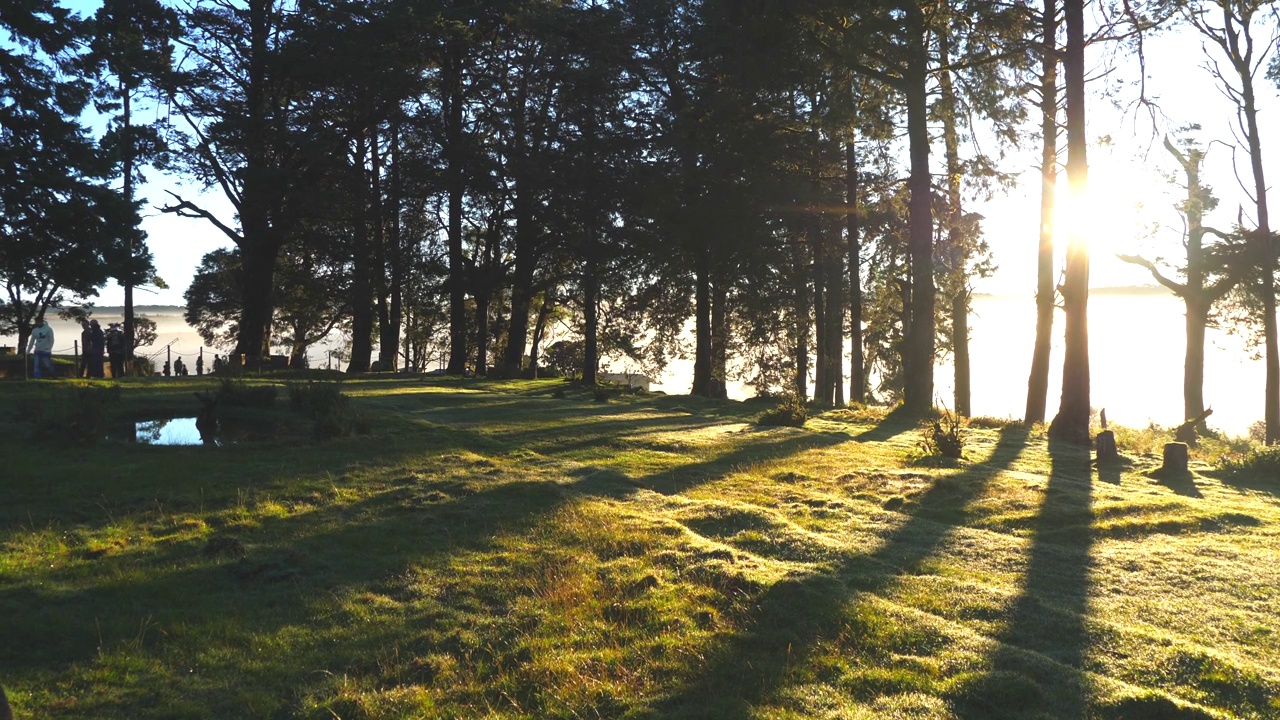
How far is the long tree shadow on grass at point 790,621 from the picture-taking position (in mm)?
5402

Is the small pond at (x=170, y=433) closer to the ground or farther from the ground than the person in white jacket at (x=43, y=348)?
closer to the ground

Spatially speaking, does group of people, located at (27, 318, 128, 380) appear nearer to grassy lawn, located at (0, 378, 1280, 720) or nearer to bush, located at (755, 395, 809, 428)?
grassy lawn, located at (0, 378, 1280, 720)

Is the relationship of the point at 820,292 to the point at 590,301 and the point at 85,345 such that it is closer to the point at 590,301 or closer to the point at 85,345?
the point at 590,301

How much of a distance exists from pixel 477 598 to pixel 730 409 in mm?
15705

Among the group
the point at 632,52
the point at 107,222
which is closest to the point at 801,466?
the point at 107,222

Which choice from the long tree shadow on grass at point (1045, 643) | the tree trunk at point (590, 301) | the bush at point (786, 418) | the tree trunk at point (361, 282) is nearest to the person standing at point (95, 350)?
the tree trunk at point (361, 282)

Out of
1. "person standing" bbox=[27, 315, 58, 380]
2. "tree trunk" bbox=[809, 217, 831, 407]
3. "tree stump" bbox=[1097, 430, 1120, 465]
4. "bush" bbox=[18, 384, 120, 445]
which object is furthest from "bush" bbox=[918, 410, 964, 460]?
"person standing" bbox=[27, 315, 58, 380]

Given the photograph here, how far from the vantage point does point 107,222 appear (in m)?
21.6

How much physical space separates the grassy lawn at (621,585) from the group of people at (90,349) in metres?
13.4

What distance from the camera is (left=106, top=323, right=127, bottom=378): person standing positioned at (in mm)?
28839

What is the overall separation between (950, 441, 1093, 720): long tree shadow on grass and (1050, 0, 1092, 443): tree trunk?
839 cm

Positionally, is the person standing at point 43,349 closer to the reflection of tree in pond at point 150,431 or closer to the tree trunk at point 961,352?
the reflection of tree in pond at point 150,431

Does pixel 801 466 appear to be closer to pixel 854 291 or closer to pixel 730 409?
pixel 730 409

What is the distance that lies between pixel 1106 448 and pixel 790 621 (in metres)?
9.05
